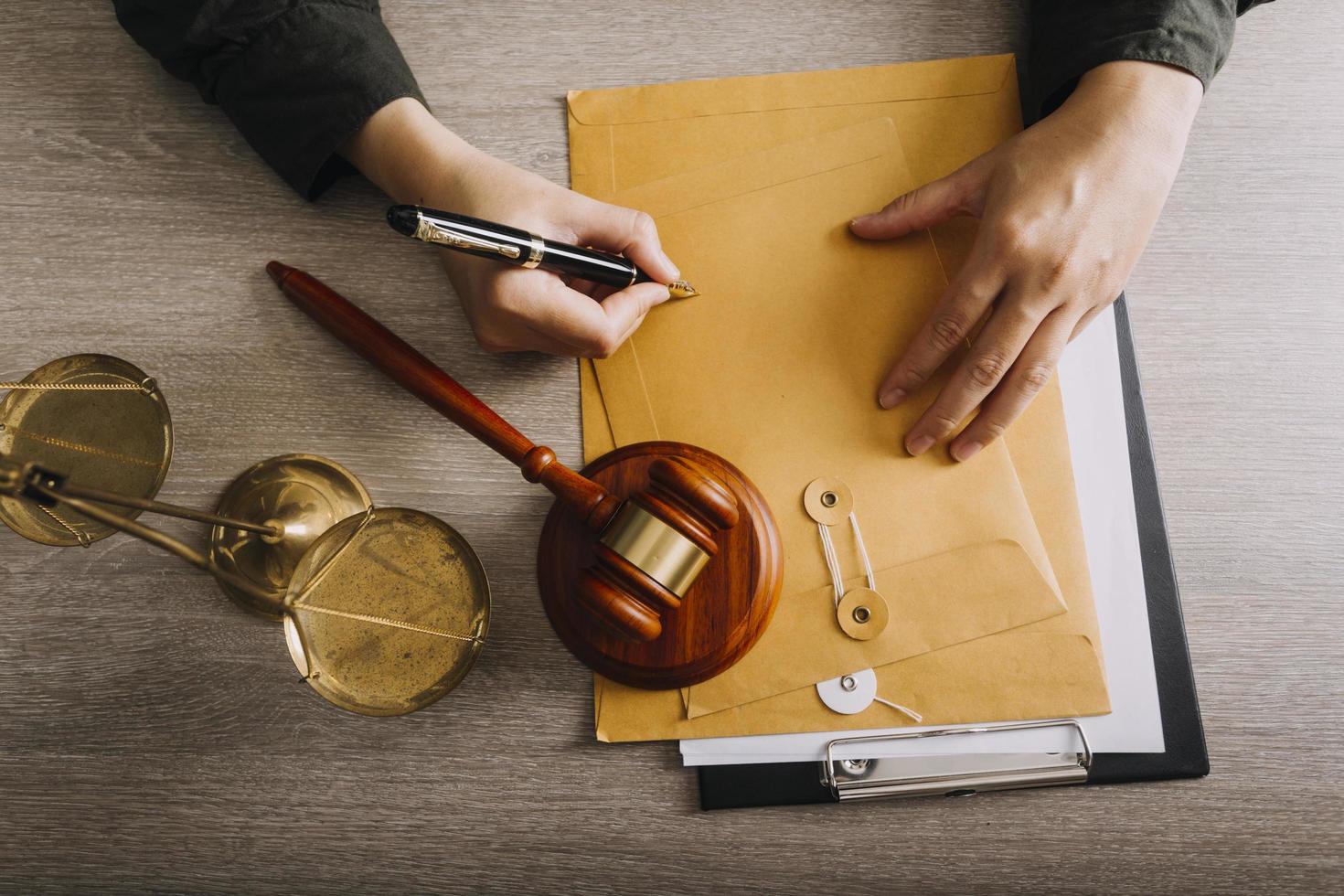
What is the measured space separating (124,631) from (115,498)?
1.27 feet

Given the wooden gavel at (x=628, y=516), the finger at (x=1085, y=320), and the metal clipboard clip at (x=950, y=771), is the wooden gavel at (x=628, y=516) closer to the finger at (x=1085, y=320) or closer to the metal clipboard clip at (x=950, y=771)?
the metal clipboard clip at (x=950, y=771)

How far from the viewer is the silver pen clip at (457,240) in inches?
20.6

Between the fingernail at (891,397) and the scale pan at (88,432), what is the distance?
579mm

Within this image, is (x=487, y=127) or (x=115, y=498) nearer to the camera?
(x=115, y=498)

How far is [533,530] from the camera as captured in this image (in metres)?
0.72

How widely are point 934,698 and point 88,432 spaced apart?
707mm

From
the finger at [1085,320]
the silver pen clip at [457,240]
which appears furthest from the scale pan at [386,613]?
the finger at [1085,320]

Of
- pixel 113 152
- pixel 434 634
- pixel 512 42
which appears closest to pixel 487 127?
pixel 512 42

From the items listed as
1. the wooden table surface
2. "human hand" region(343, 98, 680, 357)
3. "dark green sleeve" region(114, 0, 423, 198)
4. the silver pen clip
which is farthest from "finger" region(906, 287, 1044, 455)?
"dark green sleeve" region(114, 0, 423, 198)

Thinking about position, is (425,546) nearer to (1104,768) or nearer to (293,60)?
(293,60)

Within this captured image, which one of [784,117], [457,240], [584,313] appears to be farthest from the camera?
[784,117]

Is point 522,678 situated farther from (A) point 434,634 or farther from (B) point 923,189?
(B) point 923,189

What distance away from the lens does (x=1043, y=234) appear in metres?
0.68

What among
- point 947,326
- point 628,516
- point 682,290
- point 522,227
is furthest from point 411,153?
point 947,326
